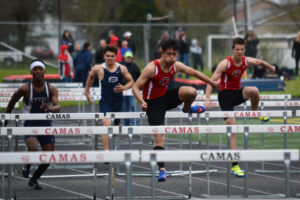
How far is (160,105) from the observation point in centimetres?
862

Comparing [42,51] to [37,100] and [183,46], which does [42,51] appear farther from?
[37,100]

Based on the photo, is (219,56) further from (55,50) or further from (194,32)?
(55,50)

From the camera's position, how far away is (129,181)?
19.3 ft

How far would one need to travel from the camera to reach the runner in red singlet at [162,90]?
8.22 metres

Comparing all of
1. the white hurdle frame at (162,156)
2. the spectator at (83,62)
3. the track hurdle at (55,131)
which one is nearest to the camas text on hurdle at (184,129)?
the track hurdle at (55,131)

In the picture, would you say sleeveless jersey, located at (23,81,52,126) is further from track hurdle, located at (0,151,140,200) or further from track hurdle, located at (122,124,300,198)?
track hurdle, located at (0,151,140,200)

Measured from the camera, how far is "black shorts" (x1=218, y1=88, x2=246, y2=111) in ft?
32.7

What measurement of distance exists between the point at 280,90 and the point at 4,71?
37.6 ft

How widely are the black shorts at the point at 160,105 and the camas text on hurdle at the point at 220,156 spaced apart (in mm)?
3003

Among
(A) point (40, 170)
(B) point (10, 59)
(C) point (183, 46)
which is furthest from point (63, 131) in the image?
(B) point (10, 59)

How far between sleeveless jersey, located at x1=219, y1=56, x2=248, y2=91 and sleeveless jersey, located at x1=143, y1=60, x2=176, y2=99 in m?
1.74

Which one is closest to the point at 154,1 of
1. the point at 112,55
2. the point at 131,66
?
the point at 131,66

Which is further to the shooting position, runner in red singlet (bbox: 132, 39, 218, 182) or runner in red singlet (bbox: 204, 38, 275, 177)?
runner in red singlet (bbox: 204, 38, 275, 177)

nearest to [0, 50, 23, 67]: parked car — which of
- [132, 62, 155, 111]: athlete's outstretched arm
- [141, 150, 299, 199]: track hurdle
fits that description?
[132, 62, 155, 111]: athlete's outstretched arm
